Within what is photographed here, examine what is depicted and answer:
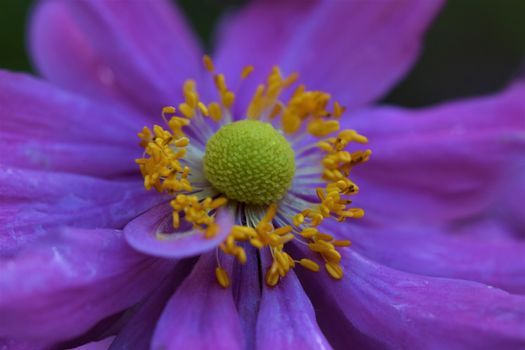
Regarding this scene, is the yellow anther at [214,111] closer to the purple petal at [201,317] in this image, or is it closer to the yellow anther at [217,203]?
the yellow anther at [217,203]

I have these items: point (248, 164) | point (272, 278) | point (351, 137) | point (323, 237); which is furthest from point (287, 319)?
point (351, 137)

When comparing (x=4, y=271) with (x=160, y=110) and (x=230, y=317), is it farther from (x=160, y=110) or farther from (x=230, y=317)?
(x=160, y=110)

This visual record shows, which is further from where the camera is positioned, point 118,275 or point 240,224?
point 240,224

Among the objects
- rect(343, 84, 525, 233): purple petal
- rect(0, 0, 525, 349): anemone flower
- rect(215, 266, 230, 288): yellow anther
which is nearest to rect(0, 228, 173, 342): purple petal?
rect(0, 0, 525, 349): anemone flower

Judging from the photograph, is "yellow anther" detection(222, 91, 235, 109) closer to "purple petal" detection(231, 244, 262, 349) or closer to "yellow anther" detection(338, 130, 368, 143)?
"yellow anther" detection(338, 130, 368, 143)

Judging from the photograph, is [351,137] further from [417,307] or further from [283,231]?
[417,307]

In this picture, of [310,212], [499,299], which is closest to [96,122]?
[310,212]
